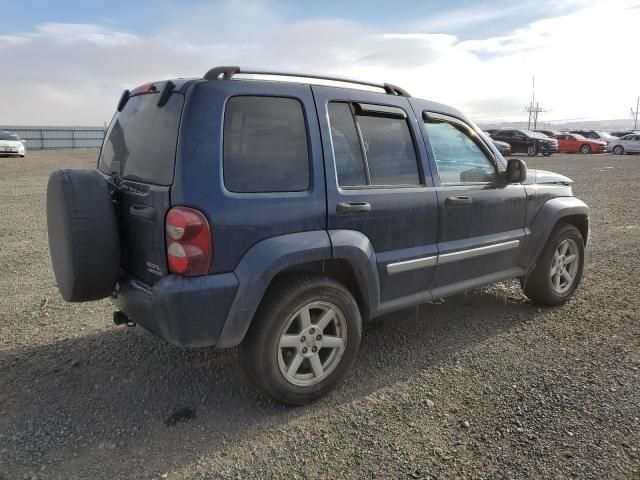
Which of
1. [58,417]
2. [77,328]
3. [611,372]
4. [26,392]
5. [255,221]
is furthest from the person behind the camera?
[77,328]

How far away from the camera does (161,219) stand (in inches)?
108

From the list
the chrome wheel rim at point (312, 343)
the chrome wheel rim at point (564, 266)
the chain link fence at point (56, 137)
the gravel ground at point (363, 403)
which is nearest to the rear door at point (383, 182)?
the chrome wheel rim at point (312, 343)

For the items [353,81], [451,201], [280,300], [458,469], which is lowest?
[458,469]

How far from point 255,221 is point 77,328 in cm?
231

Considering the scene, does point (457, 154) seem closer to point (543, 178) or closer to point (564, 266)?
point (543, 178)

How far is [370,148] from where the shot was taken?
11.3 feet

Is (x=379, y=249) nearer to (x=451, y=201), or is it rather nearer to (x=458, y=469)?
(x=451, y=201)

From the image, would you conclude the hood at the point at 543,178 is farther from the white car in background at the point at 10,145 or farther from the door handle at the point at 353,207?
the white car in background at the point at 10,145

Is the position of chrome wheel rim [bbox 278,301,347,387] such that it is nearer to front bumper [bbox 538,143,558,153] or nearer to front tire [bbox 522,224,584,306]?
front tire [bbox 522,224,584,306]

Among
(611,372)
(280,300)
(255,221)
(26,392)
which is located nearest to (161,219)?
(255,221)

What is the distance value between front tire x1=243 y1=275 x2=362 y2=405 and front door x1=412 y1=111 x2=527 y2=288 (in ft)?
3.07

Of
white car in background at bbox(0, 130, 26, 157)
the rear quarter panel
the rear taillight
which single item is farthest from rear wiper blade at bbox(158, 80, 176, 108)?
white car in background at bbox(0, 130, 26, 157)

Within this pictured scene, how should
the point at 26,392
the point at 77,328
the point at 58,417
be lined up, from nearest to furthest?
the point at 58,417, the point at 26,392, the point at 77,328

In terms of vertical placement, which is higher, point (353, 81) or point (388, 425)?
point (353, 81)
